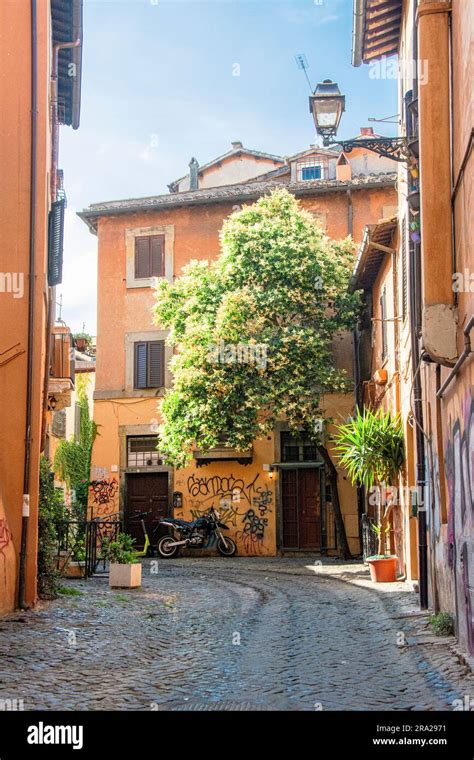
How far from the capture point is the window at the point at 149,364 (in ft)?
85.7

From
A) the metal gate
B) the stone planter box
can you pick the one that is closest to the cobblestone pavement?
the stone planter box

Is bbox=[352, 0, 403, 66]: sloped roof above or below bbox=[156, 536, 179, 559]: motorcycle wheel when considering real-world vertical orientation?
above

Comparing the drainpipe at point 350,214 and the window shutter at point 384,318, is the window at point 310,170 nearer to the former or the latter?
the drainpipe at point 350,214

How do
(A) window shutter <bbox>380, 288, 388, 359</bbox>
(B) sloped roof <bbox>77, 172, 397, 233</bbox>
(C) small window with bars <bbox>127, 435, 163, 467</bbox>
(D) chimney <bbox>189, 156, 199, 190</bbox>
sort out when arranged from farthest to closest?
(D) chimney <bbox>189, 156, 199, 190</bbox>, (C) small window with bars <bbox>127, 435, 163, 467</bbox>, (B) sloped roof <bbox>77, 172, 397, 233</bbox>, (A) window shutter <bbox>380, 288, 388, 359</bbox>

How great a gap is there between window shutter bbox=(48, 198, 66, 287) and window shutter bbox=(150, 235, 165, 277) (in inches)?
426

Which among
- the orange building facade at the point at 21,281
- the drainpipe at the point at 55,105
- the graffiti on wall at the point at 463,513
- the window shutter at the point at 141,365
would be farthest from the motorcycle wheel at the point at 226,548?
the graffiti on wall at the point at 463,513

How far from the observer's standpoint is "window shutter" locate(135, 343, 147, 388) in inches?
1033

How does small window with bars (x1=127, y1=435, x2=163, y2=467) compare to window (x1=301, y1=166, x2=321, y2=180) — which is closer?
small window with bars (x1=127, y1=435, x2=163, y2=467)

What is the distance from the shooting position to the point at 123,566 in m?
14.8

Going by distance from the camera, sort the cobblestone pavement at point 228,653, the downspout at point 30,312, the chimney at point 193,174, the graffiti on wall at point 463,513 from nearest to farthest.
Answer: the cobblestone pavement at point 228,653
the graffiti on wall at point 463,513
the downspout at point 30,312
the chimney at point 193,174

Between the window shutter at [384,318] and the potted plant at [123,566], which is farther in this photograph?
the window shutter at [384,318]

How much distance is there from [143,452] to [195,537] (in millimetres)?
3161

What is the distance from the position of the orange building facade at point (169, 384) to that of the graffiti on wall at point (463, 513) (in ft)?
48.2

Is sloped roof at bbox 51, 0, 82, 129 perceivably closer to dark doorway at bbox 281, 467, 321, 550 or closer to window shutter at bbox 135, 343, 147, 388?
window shutter at bbox 135, 343, 147, 388
